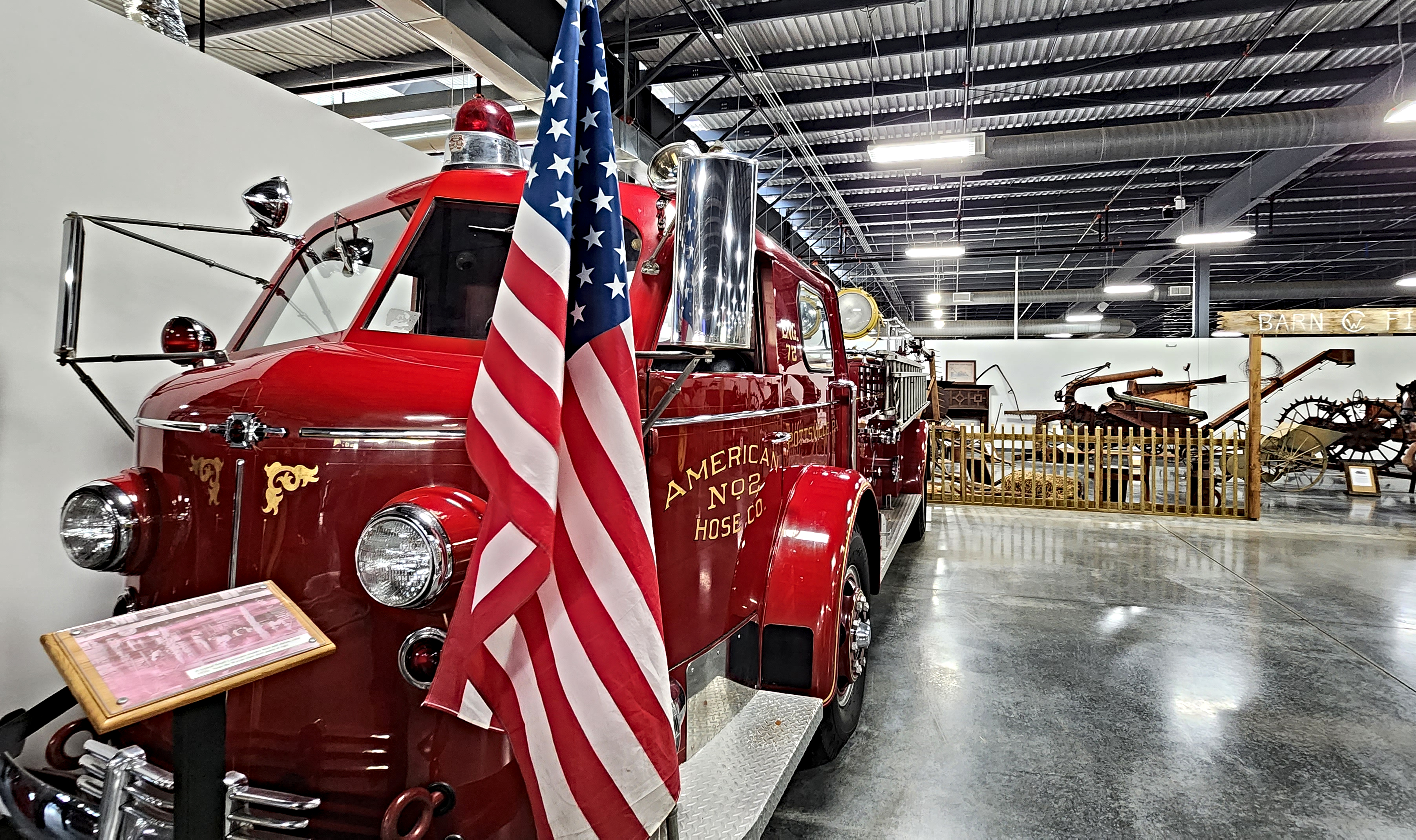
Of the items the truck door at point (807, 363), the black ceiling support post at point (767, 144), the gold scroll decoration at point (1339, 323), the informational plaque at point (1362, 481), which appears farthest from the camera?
the gold scroll decoration at point (1339, 323)

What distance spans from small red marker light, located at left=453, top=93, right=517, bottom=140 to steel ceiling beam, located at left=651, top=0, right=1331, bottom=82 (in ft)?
17.1

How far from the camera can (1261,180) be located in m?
11.5

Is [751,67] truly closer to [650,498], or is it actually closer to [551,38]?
[551,38]

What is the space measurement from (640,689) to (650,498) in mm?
542

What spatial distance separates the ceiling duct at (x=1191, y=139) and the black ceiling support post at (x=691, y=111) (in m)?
2.80

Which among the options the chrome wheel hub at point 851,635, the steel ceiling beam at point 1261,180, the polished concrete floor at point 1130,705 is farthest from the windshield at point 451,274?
the steel ceiling beam at point 1261,180

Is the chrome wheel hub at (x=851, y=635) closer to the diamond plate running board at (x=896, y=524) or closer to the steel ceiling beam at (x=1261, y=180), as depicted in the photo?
the diamond plate running board at (x=896, y=524)

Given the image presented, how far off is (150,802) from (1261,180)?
15.0 metres

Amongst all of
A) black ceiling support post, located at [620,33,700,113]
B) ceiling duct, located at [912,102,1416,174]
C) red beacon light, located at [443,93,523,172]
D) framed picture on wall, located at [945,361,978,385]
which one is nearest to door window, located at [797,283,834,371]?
red beacon light, located at [443,93,523,172]

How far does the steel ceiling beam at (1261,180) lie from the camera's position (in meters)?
8.62

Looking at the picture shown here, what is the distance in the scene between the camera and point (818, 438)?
3166mm

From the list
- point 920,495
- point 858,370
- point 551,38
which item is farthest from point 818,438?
point 551,38

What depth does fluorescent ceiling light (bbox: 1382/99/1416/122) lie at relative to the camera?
7.34 m

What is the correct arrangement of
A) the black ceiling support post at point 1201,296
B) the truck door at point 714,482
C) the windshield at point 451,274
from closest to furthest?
the truck door at point 714,482, the windshield at point 451,274, the black ceiling support post at point 1201,296
